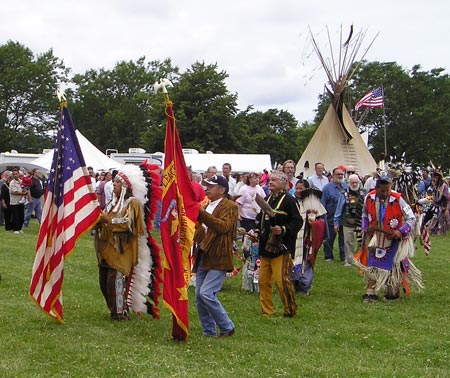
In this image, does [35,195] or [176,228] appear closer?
[176,228]

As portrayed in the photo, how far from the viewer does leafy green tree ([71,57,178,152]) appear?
197 feet

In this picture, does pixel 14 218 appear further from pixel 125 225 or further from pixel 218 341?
pixel 218 341

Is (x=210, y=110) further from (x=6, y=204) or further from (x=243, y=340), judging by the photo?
(x=243, y=340)

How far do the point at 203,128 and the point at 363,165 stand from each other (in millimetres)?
26659

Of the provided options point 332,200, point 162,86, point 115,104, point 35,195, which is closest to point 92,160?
point 35,195

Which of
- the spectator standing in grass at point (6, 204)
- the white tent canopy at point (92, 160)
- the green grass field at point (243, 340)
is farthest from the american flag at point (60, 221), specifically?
the white tent canopy at point (92, 160)

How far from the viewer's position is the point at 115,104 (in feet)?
202

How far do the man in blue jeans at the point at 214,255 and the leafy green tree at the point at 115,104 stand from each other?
176ft

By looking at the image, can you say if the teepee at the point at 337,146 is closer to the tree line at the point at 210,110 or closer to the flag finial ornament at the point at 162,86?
the flag finial ornament at the point at 162,86

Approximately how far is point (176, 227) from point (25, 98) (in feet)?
160

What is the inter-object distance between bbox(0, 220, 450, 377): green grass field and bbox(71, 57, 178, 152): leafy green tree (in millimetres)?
50922

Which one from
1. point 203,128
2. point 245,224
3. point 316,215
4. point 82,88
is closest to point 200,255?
point 316,215

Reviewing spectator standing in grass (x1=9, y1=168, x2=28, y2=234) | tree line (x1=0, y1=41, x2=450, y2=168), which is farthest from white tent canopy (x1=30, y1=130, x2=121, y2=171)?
tree line (x1=0, y1=41, x2=450, y2=168)

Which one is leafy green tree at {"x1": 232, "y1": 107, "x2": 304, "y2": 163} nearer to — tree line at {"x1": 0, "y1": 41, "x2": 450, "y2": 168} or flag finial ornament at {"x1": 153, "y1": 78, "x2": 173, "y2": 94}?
tree line at {"x1": 0, "y1": 41, "x2": 450, "y2": 168}
